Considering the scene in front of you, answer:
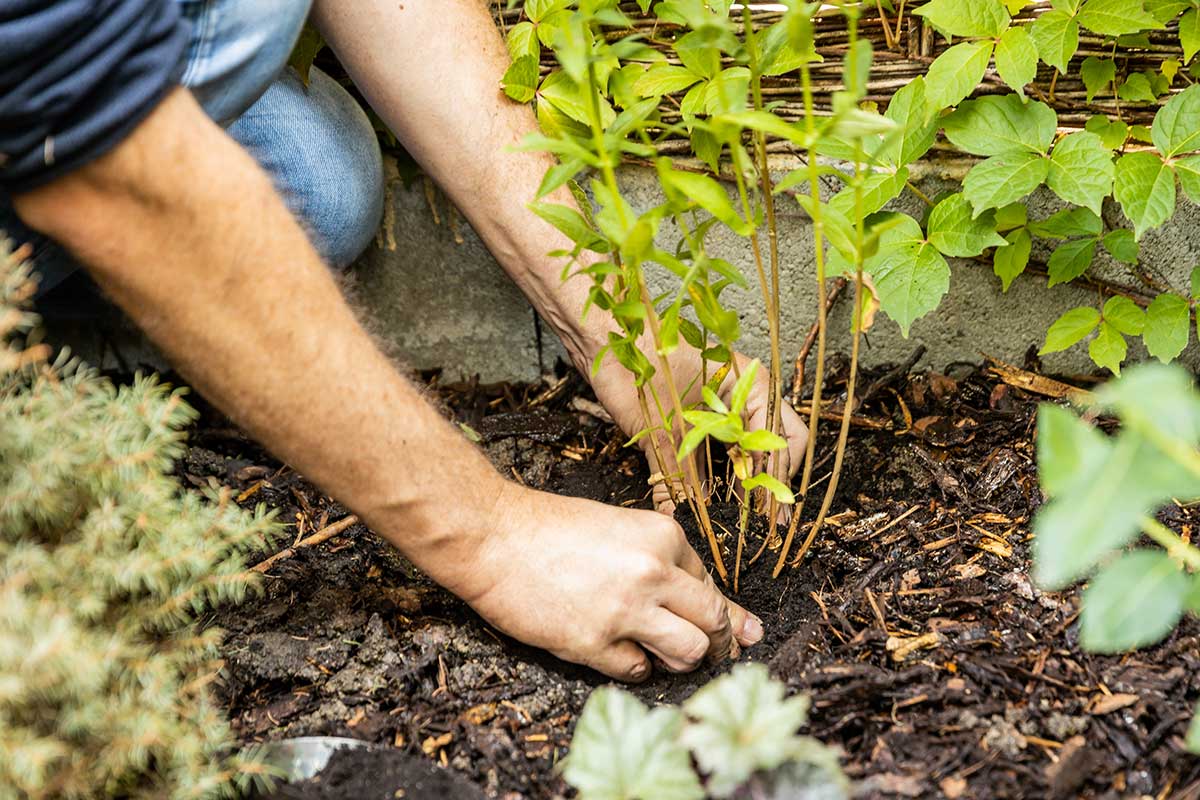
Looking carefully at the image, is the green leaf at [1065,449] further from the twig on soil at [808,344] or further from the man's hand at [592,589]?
the twig on soil at [808,344]

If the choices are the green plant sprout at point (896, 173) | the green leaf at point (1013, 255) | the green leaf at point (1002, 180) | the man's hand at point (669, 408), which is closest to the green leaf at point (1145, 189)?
the green plant sprout at point (896, 173)

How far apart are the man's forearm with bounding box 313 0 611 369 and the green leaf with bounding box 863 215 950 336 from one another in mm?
440

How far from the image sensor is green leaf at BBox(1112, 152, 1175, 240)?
4.52ft

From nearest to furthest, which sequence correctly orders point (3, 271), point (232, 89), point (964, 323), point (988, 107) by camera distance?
point (3, 271) < point (232, 89) < point (988, 107) < point (964, 323)

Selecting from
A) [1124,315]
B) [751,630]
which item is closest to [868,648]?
[751,630]

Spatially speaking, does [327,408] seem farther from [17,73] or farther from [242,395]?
[17,73]

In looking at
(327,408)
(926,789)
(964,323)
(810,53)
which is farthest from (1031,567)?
(327,408)

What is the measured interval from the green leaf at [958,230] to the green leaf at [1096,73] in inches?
11.3

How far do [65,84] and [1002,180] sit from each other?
1.19 metres

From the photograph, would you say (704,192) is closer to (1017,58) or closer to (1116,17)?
(1017,58)

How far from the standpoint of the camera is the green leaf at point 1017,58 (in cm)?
138

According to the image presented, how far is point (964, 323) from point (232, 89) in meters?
1.29

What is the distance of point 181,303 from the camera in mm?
982

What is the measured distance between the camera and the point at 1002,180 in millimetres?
1421
